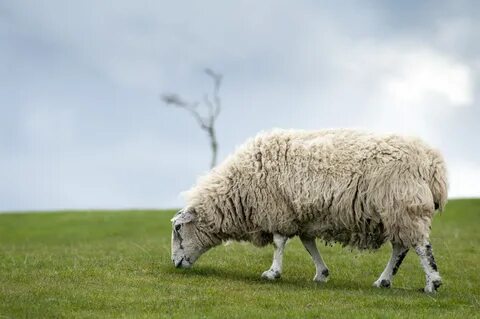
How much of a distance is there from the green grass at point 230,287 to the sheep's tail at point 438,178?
72.2 inches

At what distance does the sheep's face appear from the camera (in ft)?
53.4

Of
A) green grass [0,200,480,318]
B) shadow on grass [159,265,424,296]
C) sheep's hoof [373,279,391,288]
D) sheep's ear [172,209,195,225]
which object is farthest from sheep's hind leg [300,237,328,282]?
sheep's ear [172,209,195,225]

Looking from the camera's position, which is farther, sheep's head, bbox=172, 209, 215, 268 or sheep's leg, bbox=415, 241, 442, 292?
sheep's head, bbox=172, 209, 215, 268

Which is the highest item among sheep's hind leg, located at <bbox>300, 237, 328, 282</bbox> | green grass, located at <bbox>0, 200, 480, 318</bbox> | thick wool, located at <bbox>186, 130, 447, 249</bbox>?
thick wool, located at <bbox>186, 130, 447, 249</bbox>

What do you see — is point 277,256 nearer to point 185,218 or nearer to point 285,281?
point 285,281

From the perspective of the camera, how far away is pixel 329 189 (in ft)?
48.5

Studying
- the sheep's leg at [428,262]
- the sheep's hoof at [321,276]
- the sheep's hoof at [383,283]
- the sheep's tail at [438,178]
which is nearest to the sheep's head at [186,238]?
the sheep's hoof at [321,276]

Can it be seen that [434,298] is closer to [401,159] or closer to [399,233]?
[399,233]

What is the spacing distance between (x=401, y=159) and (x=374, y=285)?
8.58ft

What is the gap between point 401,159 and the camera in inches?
575

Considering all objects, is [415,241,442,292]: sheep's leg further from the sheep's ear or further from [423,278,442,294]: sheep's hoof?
the sheep's ear

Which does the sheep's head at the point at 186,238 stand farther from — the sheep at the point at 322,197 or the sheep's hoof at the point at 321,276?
the sheep's hoof at the point at 321,276

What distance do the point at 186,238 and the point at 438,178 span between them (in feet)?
17.0

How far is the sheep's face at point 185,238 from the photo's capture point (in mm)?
16266
